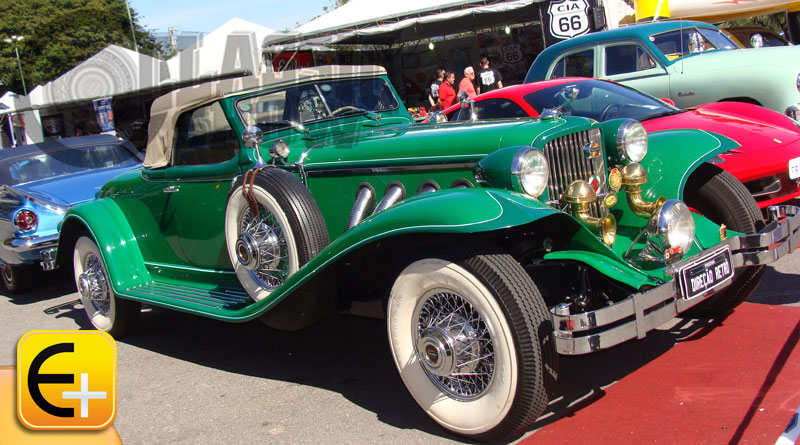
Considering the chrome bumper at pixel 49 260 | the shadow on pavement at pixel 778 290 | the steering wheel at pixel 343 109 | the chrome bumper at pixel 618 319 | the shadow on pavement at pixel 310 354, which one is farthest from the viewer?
the chrome bumper at pixel 49 260

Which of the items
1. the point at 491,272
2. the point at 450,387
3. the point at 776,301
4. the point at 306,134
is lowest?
the point at 776,301

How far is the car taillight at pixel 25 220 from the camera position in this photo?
6653 mm

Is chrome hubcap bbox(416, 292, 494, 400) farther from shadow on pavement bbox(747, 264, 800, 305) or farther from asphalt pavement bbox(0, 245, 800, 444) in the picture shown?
shadow on pavement bbox(747, 264, 800, 305)

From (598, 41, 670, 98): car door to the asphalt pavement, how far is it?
3.25m

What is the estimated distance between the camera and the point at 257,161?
13.1 feet

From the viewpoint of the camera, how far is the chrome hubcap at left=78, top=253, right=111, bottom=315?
509 centimetres

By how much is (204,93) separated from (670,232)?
3.03 meters

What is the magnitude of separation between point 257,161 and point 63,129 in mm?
22558

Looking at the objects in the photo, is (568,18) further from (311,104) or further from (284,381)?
(284,381)

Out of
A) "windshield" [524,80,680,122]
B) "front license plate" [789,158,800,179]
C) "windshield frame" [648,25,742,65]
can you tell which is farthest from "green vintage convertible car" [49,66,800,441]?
"windshield frame" [648,25,742,65]

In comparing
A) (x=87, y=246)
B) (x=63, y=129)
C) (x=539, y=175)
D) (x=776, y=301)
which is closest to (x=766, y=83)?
(x=776, y=301)

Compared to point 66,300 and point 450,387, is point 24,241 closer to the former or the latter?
point 66,300

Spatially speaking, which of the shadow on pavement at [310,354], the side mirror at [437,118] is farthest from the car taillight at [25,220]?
the side mirror at [437,118]

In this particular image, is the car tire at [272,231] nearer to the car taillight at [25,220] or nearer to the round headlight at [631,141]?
the round headlight at [631,141]
